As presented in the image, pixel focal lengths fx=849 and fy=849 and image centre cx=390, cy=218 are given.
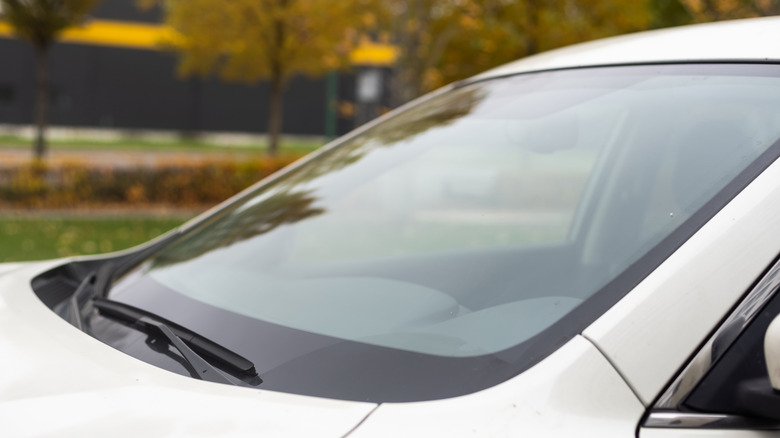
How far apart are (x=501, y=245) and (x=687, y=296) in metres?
1.32

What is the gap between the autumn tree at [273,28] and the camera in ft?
50.9

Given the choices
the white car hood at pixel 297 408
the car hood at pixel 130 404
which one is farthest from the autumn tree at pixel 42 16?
the white car hood at pixel 297 408

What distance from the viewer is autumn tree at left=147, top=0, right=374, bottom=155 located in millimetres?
15500

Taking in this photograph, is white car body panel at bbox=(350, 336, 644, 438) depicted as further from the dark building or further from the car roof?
the dark building

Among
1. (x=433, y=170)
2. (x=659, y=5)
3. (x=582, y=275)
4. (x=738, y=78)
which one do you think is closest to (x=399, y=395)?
(x=582, y=275)

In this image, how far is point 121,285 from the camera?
1988 mm

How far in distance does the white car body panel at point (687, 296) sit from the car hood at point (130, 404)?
0.36 m

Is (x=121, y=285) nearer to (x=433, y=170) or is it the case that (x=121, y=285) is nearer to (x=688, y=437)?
(x=688, y=437)

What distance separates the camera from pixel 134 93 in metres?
34.8

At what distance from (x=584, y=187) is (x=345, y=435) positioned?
1861mm

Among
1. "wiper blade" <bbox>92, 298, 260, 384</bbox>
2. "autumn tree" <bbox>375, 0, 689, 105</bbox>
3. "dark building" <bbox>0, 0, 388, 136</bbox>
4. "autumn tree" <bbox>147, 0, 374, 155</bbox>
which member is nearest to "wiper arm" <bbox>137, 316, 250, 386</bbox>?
"wiper blade" <bbox>92, 298, 260, 384</bbox>

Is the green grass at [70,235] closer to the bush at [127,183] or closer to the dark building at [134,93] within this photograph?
the bush at [127,183]

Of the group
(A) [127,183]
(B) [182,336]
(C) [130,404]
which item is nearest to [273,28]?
(A) [127,183]

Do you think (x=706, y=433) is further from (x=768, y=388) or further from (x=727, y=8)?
(x=727, y=8)
